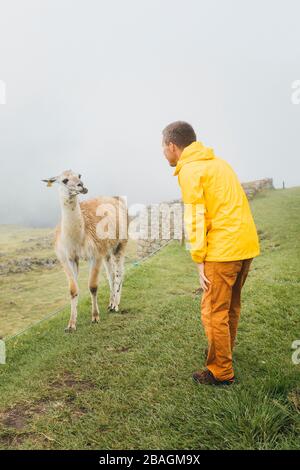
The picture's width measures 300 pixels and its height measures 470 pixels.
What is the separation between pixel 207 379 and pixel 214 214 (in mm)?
1699

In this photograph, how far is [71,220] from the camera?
23.5 ft

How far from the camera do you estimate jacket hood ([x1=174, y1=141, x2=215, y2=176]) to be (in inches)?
149

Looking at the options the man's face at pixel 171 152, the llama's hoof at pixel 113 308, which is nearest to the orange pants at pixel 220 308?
the man's face at pixel 171 152

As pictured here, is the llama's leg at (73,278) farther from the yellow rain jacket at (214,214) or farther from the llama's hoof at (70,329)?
the yellow rain jacket at (214,214)

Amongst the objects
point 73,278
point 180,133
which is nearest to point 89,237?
point 73,278

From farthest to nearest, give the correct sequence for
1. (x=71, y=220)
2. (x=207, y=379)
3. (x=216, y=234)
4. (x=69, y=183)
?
(x=71, y=220)
(x=69, y=183)
(x=207, y=379)
(x=216, y=234)

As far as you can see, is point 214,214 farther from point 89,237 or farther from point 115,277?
point 115,277

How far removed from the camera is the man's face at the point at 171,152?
4008 mm

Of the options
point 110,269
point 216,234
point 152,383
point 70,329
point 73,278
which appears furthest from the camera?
point 110,269

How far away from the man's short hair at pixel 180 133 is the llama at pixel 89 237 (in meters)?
3.13

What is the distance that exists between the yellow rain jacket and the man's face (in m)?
0.31

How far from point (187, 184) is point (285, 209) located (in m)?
19.5
